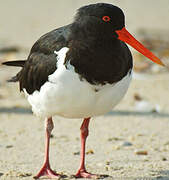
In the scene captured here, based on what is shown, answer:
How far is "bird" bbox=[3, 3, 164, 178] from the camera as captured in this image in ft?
16.2

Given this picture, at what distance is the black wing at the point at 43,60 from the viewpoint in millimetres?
5156

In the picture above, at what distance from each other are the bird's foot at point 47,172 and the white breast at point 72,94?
67 cm

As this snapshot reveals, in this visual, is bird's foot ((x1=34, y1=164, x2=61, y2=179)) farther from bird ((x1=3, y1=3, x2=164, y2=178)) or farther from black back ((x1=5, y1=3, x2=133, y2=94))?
black back ((x1=5, y1=3, x2=133, y2=94))

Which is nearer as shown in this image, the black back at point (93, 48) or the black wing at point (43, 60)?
the black back at point (93, 48)

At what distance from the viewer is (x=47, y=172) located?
557cm

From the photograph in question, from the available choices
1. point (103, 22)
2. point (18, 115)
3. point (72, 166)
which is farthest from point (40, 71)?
point (18, 115)

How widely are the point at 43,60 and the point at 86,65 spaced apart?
58 centimetres

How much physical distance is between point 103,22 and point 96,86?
668 millimetres

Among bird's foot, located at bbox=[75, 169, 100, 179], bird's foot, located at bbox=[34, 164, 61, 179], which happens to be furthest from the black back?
bird's foot, located at bbox=[75, 169, 100, 179]

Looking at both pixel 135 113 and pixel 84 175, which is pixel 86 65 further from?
pixel 135 113

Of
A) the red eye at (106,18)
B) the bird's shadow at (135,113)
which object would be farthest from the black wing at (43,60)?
the bird's shadow at (135,113)

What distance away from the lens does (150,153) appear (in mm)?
6719

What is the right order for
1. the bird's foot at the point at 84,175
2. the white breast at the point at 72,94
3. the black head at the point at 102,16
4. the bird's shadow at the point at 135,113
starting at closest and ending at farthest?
the white breast at the point at 72,94, the black head at the point at 102,16, the bird's foot at the point at 84,175, the bird's shadow at the point at 135,113

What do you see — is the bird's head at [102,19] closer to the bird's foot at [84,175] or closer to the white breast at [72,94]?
the white breast at [72,94]
